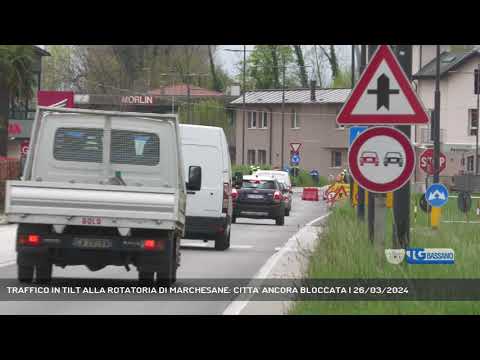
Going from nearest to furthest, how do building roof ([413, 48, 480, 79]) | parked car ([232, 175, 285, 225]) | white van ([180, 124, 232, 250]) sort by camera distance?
white van ([180, 124, 232, 250]), parked car ([232, 175, 285, 225]), building roof ([413, 48, 480, 79])

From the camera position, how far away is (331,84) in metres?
111

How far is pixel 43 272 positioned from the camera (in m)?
16.4

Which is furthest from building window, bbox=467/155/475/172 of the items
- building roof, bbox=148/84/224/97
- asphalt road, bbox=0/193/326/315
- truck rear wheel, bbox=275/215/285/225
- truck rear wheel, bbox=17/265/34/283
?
truck rear wheel, bbox=17/265/34/283

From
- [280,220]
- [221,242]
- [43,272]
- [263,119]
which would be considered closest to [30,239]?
[43,272]

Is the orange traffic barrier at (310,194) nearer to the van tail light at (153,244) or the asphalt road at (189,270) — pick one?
the asphalt road at (189,270)

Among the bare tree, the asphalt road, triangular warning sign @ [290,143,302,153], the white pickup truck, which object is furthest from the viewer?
the bare tree

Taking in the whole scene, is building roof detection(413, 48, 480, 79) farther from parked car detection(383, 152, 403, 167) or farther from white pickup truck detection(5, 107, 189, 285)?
parked car detection(383, 152, 403, 167)

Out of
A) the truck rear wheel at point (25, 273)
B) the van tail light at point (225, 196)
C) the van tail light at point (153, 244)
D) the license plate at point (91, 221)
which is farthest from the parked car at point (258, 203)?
the license plate at point (91, 221)

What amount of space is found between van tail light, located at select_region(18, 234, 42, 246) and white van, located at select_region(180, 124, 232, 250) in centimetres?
959

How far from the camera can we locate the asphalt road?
14109 mm

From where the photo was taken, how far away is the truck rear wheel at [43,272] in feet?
53.4

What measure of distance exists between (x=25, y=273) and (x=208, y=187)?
9.84 meters

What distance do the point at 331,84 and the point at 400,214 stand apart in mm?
94876
